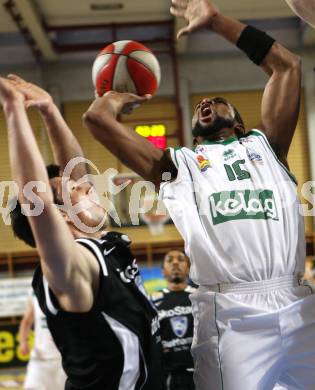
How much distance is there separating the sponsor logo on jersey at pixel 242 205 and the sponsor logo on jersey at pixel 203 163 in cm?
19

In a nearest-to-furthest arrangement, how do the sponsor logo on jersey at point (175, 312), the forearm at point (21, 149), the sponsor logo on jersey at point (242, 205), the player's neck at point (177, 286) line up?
the forearm at point (21, 149)
the sponsor logo on jersey at point (242, 205)
the sponsor logo on jersey at point (175, 312)
the player's neck at point (177, 286)

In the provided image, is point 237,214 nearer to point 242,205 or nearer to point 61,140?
point 242,205

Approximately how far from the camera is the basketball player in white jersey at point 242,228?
9.17 feet

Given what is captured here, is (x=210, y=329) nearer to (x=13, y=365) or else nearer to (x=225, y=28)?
(x=225, y=28)

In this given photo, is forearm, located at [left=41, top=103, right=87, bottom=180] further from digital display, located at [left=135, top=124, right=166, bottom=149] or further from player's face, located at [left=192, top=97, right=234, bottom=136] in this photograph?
digital display, located at [left=135, top=124, right=166, bottom=149]

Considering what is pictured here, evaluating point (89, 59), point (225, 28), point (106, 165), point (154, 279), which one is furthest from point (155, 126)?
point (225, 28)

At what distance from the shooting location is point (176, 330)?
5633 millimetres

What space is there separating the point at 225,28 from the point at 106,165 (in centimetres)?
852

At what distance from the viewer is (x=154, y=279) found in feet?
37.6

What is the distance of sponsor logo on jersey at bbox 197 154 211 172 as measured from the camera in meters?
3.11

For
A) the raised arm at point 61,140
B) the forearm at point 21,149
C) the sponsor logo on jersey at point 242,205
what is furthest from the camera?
the raised arm at point 61,140

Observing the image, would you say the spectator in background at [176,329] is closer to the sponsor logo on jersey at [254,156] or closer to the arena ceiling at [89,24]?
the sponsor logo on jersey at [254,156]

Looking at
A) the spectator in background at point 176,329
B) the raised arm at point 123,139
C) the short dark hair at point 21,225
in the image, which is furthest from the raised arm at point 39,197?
the spectator in background at point 176,329

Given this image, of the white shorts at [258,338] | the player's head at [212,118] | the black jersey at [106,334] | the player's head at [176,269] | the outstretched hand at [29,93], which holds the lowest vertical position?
the player's head at [176,269]
